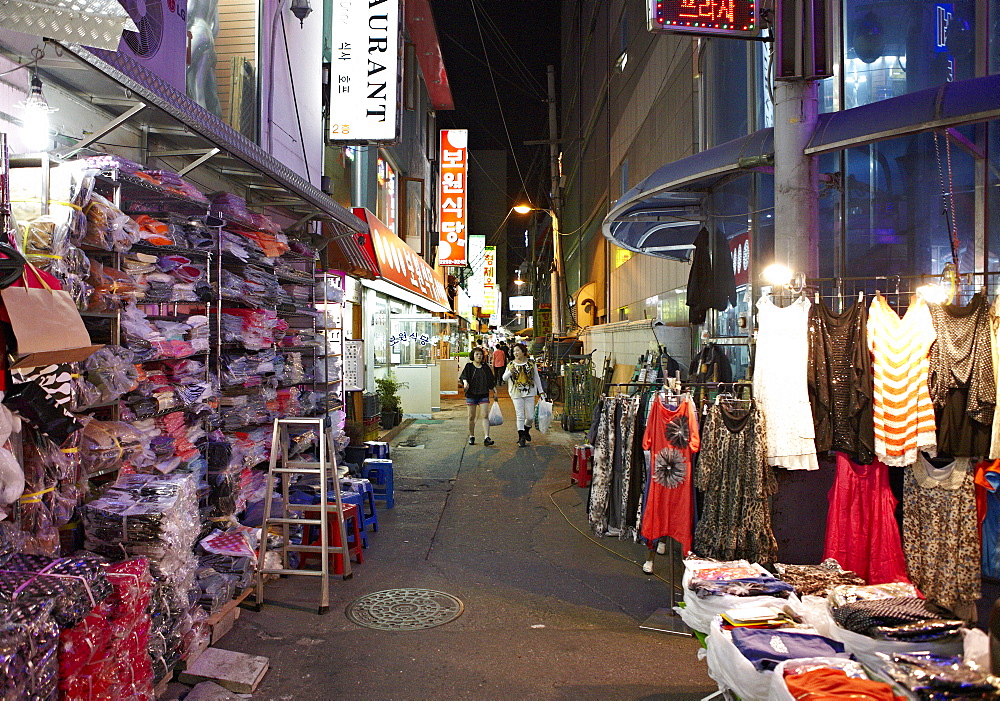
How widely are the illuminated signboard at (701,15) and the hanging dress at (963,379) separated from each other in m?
3.25

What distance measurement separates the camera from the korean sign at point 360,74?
38.0ft

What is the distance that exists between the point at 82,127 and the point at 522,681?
5.36 metres

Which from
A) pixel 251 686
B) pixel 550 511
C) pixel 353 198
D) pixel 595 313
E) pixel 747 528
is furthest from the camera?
pixel 595 313

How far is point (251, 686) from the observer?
14.5ft

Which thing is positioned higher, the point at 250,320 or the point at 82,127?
the point at 82,127

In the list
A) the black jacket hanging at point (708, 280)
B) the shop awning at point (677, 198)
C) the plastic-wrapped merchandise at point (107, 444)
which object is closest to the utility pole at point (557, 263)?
the shop awning at point (677, 198)

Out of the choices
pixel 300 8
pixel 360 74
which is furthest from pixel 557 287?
pixel 300 8

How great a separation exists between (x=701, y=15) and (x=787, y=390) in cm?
366

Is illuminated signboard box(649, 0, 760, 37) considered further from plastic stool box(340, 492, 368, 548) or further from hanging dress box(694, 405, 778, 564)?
plastic stool box(340, 492, 368, 548)

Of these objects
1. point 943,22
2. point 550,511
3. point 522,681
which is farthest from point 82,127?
point 943,22

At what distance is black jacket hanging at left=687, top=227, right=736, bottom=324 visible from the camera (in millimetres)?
9242

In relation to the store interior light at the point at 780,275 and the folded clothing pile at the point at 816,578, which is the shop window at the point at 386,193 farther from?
the folded clothing pile at the point at 816,578

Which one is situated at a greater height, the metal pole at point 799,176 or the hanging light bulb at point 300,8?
the hanging light bulb at point 300,8

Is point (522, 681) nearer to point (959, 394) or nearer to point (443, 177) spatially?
point (959, 394)
